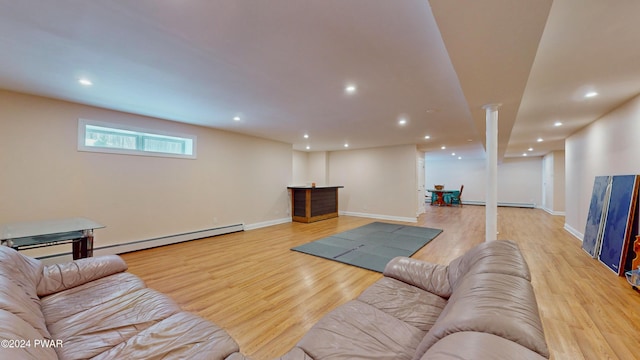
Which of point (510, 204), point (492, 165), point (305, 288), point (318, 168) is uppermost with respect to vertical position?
point (318, 168)

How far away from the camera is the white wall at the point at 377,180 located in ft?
24.8

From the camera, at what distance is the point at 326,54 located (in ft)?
7.48

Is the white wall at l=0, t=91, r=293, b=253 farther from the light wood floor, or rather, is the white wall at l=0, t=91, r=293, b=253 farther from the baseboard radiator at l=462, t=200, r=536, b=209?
the baseboard radiator at l=462, t=200, r=536, b=209

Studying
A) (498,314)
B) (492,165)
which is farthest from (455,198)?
(498,314)

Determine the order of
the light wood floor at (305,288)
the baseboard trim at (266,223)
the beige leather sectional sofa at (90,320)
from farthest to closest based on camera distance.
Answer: the baseboard trim at (266,223) → the light wood floor at (305,288) → the beige leather sectional sofa at (90,320)

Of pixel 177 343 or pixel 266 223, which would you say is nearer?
pixel 177 343

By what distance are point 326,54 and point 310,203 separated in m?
5.29

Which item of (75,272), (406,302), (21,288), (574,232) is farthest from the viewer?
(574,232)

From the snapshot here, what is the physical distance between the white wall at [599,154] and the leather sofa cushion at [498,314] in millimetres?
3982

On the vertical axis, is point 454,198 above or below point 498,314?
below

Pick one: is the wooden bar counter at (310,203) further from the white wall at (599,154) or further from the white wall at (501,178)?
the white wall at (599,154)

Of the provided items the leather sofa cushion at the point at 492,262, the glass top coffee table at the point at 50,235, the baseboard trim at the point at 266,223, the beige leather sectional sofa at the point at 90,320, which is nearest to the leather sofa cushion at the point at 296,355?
the beige leather sectional sofa at the point at 90,320

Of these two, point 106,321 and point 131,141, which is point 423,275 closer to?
point 106,321

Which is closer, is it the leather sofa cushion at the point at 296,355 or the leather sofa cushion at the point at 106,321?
the leather sofa cushion at the point at 296,355
